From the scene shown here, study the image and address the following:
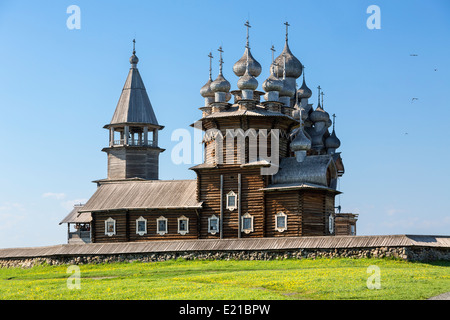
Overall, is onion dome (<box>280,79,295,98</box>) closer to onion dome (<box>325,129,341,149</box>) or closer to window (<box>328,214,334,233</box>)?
onion dome (<box>325,129,341,149</box>)

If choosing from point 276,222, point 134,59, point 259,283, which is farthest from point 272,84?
point 259,283

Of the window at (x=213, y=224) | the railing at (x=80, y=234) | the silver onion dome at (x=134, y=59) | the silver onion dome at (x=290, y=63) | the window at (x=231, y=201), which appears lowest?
the railing at (x=80, y=234)

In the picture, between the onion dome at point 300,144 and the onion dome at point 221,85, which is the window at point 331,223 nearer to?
the onion dome at point 300,144

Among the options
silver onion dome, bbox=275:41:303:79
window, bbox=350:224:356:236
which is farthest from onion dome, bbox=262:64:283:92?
window, bbox=350:224:356:236

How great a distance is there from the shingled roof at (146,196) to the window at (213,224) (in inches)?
42.3

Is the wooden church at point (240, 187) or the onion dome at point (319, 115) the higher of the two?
the onion dome at point (319, 115)

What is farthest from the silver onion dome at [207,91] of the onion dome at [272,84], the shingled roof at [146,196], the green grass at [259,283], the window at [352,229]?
the window at [352,229]

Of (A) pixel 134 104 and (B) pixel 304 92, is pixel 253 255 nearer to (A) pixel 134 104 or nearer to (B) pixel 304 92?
(B) pixel 304 92

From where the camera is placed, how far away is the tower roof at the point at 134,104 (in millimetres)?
56156

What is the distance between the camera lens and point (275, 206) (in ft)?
133

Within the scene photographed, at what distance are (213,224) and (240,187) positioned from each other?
9.14 ft

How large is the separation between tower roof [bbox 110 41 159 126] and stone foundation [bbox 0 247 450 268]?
18534 mm

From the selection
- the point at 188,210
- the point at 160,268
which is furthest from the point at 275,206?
the point at 160,268

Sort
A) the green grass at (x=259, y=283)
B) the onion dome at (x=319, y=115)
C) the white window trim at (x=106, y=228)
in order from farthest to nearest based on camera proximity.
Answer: the onion dome at (x=319, y=115), the white window trim at (x=106, y=228), the green grass at (x=259, y=283)
